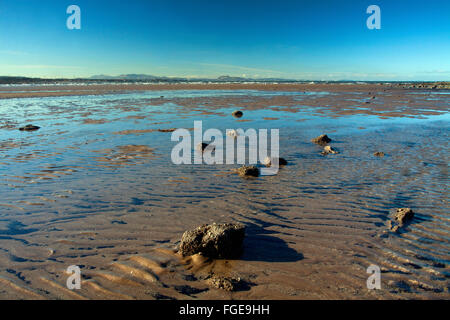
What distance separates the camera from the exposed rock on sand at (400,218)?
14.3 ft

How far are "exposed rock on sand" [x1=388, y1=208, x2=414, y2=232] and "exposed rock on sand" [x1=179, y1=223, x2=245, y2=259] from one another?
2651 millimetres

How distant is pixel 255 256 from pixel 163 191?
295cm

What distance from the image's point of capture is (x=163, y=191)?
5867 mm

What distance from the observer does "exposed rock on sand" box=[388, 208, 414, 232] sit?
14.3ft

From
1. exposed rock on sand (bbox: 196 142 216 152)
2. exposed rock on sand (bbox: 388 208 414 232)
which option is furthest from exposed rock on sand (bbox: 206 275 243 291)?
exposed rock on sand (bbox: 196 142 216 152)

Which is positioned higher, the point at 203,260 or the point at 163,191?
the point at 163,191

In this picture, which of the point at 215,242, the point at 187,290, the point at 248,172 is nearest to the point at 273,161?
the point at 248,172

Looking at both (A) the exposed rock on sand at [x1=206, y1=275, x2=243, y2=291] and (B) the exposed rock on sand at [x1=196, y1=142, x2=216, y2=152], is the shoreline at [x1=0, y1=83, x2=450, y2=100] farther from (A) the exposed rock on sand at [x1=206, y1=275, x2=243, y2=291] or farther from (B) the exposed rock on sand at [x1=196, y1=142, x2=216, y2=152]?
(A) the exposed rock on sand at [x1=206, y1=275, x2=243, y2=291]

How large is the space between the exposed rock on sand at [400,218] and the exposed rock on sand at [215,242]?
2.65 meters

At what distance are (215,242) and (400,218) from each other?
3.28 meters

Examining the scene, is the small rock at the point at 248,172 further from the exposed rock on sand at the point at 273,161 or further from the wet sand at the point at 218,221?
the exposed rock on sand at the point at 273,161

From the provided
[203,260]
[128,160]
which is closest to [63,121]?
[128,160]
